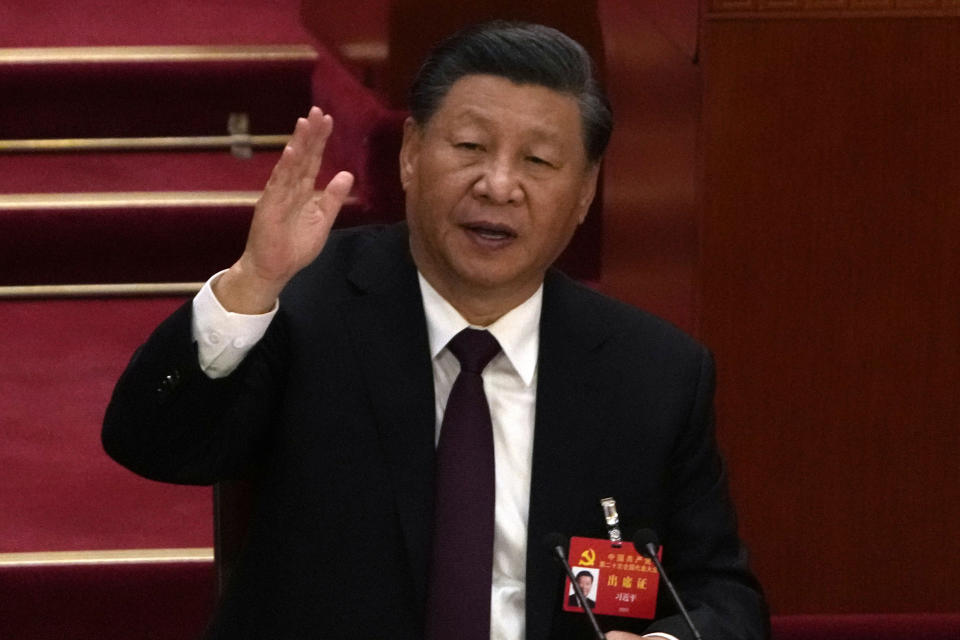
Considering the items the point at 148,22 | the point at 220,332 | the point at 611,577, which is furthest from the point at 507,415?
the point at 148,22

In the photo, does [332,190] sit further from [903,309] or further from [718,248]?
[903,309]

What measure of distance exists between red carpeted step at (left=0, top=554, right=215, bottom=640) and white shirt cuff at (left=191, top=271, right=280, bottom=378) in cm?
54

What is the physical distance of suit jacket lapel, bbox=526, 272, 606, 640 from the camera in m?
1.21

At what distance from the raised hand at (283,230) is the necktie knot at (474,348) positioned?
0.56 feet

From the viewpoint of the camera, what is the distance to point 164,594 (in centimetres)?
164

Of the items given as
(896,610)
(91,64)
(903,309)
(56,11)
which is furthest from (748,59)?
(56,11)

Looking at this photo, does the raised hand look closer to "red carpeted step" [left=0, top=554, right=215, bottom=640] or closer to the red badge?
the red badge

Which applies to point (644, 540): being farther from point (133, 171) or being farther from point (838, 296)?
point (133, 171)

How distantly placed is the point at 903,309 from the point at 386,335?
645 mm

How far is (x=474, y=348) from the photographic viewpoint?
1.24m

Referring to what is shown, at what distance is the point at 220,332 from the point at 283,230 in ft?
0.26

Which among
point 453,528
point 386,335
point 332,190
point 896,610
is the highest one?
point 332,190

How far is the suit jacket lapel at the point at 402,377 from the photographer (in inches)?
47.3

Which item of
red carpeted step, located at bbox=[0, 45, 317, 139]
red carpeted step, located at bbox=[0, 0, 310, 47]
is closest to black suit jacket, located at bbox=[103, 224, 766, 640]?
red carpeted step, located at bbox=[0, 45, 317, 139]
